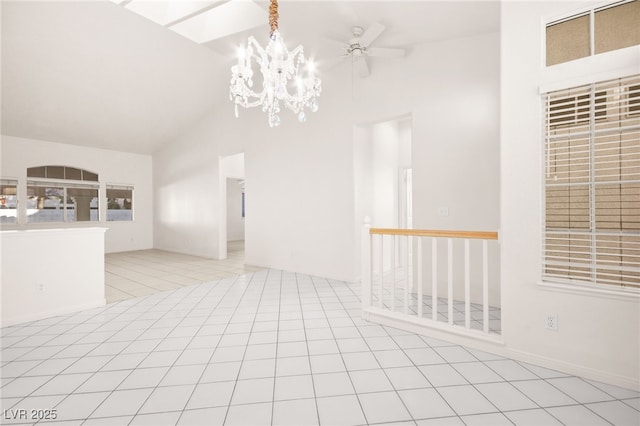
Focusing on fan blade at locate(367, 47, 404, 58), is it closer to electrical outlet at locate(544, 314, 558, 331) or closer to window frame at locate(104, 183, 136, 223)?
electrical outlet at locate(544, 314, 558, 331)

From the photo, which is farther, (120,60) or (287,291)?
(120,60)

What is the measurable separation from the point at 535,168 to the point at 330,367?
219 centimetres

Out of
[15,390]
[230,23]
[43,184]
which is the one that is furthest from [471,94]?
[43,184]

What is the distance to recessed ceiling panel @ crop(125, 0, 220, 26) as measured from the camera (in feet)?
13.8

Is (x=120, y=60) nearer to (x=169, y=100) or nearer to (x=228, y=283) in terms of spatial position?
(x=169, y=100)

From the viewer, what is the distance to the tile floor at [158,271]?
176 inches

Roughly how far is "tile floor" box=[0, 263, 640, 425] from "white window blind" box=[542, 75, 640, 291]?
0.81 m

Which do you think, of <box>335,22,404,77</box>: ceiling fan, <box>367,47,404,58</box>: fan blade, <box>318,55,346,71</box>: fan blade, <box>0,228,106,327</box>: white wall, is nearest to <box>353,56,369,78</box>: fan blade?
<box>335,22,404,77</box>: ceiling fan

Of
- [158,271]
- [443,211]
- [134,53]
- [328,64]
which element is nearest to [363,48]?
[328,64]

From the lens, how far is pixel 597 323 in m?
2.02

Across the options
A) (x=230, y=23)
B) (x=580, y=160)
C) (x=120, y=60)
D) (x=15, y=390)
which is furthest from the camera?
(x=120, y=60)

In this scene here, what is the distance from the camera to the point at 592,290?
2021 mm

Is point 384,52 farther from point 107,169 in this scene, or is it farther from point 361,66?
point 107,169

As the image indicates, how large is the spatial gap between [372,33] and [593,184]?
99.4 inches
